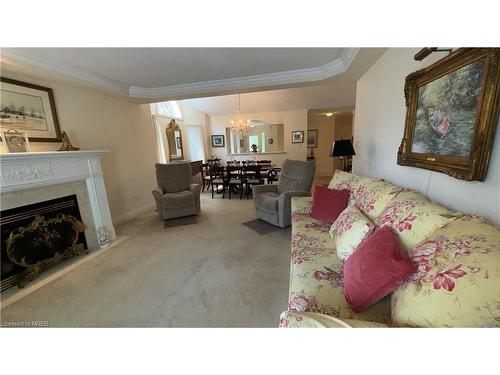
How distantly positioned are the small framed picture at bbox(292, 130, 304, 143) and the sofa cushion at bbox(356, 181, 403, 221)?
16.2 feet

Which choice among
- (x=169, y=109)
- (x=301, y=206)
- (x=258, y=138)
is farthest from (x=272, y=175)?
(x=169, y=109)

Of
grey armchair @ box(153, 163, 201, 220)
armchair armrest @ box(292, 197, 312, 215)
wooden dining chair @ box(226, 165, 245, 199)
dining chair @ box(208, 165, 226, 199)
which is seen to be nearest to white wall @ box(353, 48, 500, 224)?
armchair armrest @ box(292, 197, 312, 215)

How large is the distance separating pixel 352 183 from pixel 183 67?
8.21 feet

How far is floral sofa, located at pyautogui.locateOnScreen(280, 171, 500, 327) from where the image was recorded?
0.54 m

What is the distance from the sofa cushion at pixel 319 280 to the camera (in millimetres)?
897

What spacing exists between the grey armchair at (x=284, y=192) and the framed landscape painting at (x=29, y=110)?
2.85 m

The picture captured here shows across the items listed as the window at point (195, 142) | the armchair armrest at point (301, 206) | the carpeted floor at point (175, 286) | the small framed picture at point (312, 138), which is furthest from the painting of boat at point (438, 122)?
the small framed picture at point (312, 138)

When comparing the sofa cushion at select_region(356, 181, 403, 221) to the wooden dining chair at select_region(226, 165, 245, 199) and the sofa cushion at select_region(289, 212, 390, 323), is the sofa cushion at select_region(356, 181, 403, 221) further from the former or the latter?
the wooden dining chair at select_region(226, 165, 245, 199)

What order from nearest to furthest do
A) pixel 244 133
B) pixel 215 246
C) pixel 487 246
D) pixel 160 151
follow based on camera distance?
pixel 487 246 → pixel 215 246 → pixel 160 151 → pixel 244 133

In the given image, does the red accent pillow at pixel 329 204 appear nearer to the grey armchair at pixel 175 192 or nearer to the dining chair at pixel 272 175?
the grey armchair at pixel 175 192
